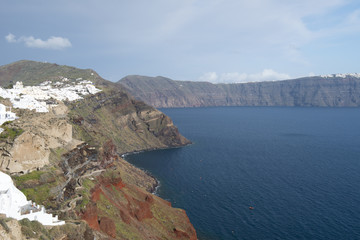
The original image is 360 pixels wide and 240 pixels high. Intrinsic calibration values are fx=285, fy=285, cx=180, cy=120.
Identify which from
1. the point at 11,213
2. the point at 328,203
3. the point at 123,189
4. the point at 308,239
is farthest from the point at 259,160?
the point at 11,213

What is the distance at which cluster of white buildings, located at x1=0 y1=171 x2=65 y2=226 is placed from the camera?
138 ft

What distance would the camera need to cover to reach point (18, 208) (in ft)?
145

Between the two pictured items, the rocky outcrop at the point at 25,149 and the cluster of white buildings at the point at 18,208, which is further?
the rocky outcrop at the point at 25,149

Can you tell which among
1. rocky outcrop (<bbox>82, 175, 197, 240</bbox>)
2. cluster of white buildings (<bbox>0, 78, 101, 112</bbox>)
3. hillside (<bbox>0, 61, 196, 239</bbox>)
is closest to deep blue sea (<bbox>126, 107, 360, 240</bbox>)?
rocky outcrop (<bbox>82, 175, 197, 240</bbox>)

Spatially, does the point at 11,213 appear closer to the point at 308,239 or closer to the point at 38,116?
the point at 38,116

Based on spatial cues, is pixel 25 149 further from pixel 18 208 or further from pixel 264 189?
pixel 264 189

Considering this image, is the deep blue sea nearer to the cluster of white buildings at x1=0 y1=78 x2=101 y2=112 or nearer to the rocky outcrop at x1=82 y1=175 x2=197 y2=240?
the rocky outcrop at x1=82 y1=175 x2=197 y2=240

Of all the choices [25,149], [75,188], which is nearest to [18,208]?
[25,149]

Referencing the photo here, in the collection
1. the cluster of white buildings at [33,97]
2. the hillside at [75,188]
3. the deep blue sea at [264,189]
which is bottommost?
the deep blue sea at [264,189]

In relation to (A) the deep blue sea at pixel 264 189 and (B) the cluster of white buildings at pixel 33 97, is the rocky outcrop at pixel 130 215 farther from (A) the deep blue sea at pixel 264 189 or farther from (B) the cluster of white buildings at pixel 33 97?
(B) the cluster of white buildings at pixel 33 97

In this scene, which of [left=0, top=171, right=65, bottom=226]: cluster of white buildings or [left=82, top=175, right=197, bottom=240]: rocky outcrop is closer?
Result: [left=0, top=171, right=65, bottom=226]: cluster of white buildings

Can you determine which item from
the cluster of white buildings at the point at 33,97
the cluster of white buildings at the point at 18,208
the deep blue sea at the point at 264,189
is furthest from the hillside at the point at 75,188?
the deep blue sea at the point at 264,189

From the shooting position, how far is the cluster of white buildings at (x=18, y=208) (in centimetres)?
4194

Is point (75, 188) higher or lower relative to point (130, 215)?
higher
